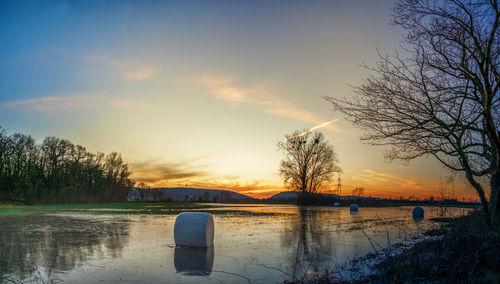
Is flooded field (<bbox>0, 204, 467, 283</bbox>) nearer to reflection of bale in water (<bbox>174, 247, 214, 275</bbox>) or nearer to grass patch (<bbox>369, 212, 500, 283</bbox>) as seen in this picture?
reflection of bale in water (<bbox>174, 247, 214, 275</bbox>)

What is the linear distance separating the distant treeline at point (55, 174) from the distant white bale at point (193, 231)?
48924 millimetres

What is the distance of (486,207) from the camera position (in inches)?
423

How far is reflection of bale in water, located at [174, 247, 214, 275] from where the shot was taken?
7.38 m

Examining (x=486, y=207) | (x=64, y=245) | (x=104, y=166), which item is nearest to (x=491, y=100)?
(x=486, y=207)

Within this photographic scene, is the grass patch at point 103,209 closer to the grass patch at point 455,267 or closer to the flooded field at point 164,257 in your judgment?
the flooded field at point 164,257

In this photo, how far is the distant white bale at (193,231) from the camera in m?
10.2

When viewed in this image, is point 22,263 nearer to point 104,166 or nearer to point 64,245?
point 64,245

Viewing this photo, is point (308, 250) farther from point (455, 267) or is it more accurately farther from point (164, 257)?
point (455, 267)

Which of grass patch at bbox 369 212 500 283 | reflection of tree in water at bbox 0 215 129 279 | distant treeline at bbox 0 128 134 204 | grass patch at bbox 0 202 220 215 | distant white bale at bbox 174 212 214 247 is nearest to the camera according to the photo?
grass patch at bbox 369 212 500 283

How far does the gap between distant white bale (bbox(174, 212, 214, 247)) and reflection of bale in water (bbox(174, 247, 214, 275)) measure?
21 centimetres

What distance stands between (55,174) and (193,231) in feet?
180

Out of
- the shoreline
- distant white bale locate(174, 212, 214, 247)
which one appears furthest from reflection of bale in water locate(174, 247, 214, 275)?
the shoreline

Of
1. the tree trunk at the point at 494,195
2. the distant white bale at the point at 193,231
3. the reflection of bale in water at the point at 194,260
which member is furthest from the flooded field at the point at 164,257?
the tree trunk at the point at 494,195

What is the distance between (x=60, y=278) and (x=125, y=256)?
2262 mm
